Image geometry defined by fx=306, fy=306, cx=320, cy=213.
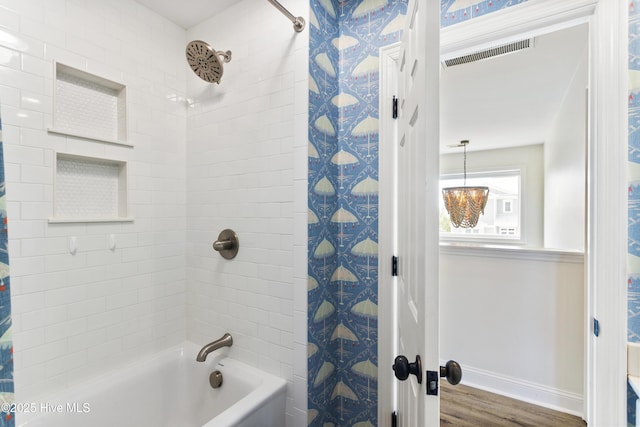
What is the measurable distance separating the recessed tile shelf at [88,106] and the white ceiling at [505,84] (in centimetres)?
53

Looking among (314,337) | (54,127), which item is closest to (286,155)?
(314,337)

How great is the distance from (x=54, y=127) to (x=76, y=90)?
24cm

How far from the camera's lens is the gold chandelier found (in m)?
3.86

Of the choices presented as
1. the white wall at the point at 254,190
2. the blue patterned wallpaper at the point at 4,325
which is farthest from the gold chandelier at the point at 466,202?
the blue patterned wallpaper at the point at 4,325

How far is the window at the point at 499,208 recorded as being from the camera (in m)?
5.22

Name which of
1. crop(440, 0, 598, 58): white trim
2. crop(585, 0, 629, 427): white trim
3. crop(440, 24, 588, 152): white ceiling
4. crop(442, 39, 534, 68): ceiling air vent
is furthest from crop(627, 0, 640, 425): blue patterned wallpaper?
crop(440, 24, 588, 152): white ceiling

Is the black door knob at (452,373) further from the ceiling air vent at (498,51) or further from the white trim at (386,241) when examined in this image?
the ceiling air vent at (498,51)

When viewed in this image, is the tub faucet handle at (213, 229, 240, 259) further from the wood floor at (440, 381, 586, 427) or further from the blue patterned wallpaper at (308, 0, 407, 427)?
the wood floor at (440, 381, 586, 427)

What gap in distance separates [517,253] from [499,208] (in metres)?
3.48

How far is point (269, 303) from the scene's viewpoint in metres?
1.51

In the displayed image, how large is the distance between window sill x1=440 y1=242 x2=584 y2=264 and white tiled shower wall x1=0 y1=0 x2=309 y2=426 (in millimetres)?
1705

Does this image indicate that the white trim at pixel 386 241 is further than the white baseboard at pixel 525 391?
No

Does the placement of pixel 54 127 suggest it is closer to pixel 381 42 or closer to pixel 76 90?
pixel 76 90

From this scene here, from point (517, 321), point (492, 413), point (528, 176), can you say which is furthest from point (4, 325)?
point (528, 176)
